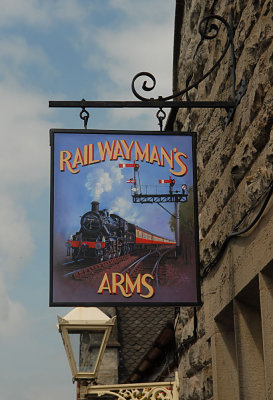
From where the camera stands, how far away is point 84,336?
1002 centimetres

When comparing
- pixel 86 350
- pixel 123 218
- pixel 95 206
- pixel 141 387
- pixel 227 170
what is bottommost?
pixel 141 387

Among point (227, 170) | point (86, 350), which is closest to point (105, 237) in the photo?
point (227, 170)

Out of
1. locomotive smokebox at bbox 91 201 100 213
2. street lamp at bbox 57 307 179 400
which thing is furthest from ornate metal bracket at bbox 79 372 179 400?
locomotive smokebox at bbox 91 201 100 213

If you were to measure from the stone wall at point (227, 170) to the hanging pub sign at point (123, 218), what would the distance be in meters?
0.34

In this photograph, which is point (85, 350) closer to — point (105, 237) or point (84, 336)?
point (84, 336)

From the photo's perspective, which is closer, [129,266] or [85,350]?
[129,266]

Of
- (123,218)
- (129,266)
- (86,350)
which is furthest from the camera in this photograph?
(86,350)

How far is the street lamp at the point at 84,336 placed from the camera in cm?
979

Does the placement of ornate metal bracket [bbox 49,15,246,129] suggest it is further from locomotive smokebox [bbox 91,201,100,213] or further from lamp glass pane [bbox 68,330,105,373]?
lamp glass pane [bbox 68,330,105,373]

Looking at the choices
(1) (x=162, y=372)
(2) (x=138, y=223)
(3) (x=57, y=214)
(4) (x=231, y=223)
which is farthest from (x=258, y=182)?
(1) (x=162, y=372)

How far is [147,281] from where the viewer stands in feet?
21.8

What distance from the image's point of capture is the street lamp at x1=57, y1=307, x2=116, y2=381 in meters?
9.79

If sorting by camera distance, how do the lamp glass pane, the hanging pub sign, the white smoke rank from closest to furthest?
1. the hanging pub sign
2. the white smoke
3. the lamp glass pane

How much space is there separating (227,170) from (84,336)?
3970 mm
